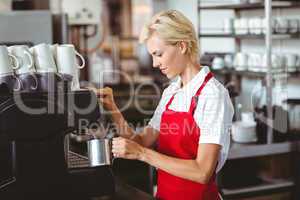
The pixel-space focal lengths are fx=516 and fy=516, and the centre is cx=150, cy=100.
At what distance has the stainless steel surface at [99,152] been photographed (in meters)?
1.68

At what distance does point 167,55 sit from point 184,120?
0.24 m

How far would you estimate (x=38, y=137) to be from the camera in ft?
4.88

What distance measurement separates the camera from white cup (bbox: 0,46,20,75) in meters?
1.54

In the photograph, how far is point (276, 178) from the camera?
3.03 metres

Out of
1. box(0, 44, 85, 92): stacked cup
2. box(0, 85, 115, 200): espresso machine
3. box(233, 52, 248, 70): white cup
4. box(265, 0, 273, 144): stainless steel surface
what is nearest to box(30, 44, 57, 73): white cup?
box(0, 44, 85, 92): stacked cup

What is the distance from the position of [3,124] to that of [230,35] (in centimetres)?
290

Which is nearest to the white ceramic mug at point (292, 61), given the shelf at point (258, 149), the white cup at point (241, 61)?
the white cup at point (241, 61)

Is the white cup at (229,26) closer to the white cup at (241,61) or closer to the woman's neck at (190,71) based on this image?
the white cup at (241,61)

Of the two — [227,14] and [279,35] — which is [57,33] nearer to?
[279,35]

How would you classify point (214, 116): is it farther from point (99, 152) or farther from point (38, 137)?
point (38, 137)

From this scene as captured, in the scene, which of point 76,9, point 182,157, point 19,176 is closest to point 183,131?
point 182,157

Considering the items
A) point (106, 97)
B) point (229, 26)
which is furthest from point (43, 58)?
point (229, 26)

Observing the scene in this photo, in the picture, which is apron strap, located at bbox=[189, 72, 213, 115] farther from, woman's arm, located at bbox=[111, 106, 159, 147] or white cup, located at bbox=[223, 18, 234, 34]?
white cup, located at bbox=[223, 18, 234, 34]

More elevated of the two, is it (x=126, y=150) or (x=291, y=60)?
(x=291, y=60)
